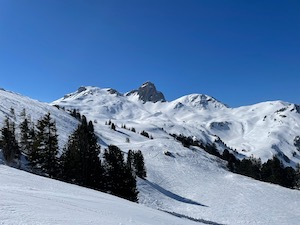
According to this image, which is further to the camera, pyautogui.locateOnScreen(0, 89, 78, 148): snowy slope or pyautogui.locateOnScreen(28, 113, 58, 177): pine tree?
pyautogui.locateOnScreen(0, 89, 78, 148): snowy slope

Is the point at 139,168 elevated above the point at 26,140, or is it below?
below

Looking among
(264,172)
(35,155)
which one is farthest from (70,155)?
(264,172)

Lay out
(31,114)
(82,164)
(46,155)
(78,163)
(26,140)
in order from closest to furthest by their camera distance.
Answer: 1. (46,155)
2. (78,163)
3. (82,164)
4. (26,140)
5. (31,114)

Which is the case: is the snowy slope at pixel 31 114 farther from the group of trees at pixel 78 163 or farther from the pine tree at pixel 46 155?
the pine tree at pixel 46 155

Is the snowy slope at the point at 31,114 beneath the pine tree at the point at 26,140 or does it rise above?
above

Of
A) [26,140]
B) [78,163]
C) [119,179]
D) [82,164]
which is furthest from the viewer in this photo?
[26,140]

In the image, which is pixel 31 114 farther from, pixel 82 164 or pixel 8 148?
pixel 82 164

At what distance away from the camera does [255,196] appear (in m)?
59.0

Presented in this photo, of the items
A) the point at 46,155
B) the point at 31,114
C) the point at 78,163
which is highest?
the point at 31,114

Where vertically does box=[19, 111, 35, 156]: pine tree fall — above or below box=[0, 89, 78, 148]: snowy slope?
below

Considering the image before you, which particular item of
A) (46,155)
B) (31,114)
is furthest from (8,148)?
(31,114)

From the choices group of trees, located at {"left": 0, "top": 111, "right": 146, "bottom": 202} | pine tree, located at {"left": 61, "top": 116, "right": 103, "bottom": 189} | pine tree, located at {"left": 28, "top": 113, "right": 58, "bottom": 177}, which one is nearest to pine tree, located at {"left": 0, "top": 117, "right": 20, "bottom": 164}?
group of trees, located at {"left": 0, "top": 111, "right": 146, "bottom": 202}

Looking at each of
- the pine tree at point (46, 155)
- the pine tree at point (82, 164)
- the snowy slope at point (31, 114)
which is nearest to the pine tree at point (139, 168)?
the pine tree at point (82, 164)

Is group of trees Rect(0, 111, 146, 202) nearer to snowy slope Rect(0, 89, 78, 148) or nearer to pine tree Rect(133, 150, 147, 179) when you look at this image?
pine tree Rect(133, 150, 147, 179)
